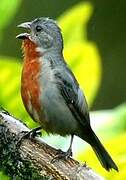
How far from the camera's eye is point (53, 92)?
3.20 m

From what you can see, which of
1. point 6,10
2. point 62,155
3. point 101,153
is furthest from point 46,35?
point 62,155

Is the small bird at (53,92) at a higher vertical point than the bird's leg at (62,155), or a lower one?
higher

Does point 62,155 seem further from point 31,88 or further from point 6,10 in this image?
point 6,10

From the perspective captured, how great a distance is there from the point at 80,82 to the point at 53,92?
175 mm

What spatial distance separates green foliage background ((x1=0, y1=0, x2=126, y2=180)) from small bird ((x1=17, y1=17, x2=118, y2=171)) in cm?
3

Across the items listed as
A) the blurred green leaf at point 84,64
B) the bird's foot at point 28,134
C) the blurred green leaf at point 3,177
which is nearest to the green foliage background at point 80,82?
the blurred green leaf at point 84,64

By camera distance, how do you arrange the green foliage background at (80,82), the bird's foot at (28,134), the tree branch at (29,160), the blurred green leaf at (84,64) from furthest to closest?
1. the blurred green leaf at (84,64)
2. the green foliage background at (80,82)
3. the bird's foot at (28,134)
4. the tree branch at (29,160)

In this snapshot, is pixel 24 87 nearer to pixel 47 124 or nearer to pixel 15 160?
pixel 47 124

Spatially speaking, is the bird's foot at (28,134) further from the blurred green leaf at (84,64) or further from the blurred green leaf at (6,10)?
the blurred green leaf at (6,10)

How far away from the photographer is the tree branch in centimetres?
281

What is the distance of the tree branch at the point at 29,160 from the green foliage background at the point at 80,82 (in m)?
0.18

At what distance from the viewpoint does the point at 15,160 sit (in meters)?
2.91

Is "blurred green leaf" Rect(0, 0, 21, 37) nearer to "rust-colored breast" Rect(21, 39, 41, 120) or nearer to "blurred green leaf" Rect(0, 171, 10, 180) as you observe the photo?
"rust-colored breast" Rect(21, 39, 41, 120)

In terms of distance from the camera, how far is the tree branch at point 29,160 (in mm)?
2807
